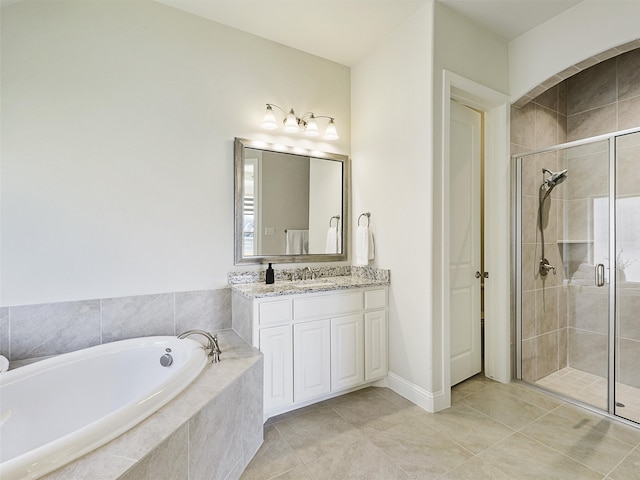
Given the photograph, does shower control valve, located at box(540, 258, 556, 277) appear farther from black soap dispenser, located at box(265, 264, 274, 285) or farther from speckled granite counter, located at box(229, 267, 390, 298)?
black soap dispenser, located at box(265, 264, 274, 285)

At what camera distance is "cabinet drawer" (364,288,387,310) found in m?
2.38

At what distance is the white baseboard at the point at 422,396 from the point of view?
212 cm

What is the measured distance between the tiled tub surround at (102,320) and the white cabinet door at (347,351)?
83cm

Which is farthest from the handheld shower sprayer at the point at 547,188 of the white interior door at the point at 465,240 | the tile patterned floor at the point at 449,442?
the tile patterned floor at the point at 449,442

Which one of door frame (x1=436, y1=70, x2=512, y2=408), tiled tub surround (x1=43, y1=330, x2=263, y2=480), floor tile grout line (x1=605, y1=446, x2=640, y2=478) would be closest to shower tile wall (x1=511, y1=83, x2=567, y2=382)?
door frame (x1=436, y1=70, x2=512, y2=408)

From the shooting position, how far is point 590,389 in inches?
89.3

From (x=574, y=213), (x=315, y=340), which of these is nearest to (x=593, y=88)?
(x=574, y=213)

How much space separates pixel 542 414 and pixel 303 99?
2.99 m

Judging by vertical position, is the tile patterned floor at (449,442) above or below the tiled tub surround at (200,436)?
below

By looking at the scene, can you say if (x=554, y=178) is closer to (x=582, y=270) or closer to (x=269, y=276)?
(x=582, y=270)

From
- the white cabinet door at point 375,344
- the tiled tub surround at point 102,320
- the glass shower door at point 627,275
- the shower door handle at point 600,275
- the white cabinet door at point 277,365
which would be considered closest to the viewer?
the tiled tub surround at point 102,320

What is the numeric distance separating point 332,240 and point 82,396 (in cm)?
199

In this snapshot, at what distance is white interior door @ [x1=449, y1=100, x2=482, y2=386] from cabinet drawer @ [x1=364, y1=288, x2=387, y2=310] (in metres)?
0.55

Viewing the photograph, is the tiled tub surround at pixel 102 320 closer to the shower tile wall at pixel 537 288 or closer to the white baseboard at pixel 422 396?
the white baseboard at pixel 422 396
